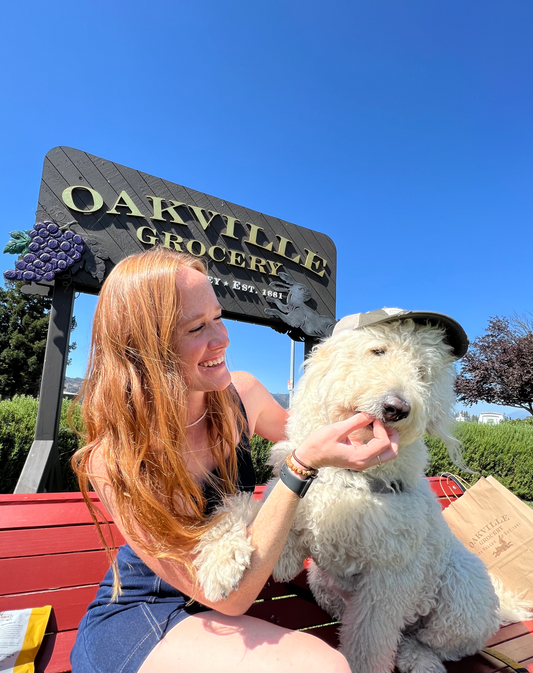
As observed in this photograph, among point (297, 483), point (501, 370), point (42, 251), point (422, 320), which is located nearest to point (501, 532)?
point (422, 320)

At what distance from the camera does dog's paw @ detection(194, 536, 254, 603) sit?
102 cm

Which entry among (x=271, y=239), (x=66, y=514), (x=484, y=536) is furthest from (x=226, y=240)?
(x=484, y=536)

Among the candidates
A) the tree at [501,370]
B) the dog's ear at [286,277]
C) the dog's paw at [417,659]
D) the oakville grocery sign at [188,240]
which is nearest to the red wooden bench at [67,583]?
the dog's paw at [417,659]

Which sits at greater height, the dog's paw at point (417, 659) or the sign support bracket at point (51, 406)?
the sign support bracket at point (51, 406)

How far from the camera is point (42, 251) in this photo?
3885 millimetres

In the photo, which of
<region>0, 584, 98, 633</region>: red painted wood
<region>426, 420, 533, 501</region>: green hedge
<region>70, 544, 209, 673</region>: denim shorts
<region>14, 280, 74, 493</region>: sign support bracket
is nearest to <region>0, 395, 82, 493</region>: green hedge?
<region>14, 280, 74, 493</region>: sign support bracket

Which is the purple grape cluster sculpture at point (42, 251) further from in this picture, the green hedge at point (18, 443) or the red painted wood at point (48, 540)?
the red painted wood at point (48, 540)

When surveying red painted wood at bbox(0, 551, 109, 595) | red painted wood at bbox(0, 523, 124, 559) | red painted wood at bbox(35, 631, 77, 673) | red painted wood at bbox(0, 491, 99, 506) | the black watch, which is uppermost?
the black watch

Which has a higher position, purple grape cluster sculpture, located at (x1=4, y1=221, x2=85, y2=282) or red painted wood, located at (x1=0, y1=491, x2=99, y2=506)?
purple grape cluster sculpture, located at (x1=4, y1=221, x2=85, y2=282)

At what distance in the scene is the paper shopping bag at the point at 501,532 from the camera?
1.97 m

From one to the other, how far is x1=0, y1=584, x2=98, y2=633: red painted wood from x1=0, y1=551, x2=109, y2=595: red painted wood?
1.0 inches

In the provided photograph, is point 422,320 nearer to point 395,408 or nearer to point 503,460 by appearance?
point 395,408

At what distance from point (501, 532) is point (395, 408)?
5.42 ft

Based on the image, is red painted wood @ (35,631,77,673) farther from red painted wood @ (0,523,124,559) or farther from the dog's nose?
the dog's nose
